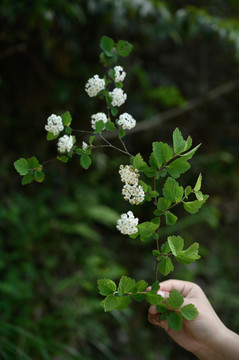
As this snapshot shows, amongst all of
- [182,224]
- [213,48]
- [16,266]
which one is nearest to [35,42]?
[16,266]

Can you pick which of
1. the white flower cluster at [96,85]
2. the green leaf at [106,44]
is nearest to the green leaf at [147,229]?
the white flower cluster at [96,85]

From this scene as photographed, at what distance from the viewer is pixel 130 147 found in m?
3.58

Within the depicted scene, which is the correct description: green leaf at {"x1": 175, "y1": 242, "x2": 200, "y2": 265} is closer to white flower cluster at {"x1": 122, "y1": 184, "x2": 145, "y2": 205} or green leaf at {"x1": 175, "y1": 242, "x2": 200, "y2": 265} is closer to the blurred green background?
white flower cluster at {"x1": 122, "y1": 184, "x2": 145, "y2": 205}

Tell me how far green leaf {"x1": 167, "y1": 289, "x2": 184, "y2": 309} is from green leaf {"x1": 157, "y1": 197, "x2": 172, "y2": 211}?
0.58 ft

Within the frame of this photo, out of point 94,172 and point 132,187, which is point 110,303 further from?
point 94,172

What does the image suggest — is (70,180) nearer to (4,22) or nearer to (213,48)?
(4,22)

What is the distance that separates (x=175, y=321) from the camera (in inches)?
30.0

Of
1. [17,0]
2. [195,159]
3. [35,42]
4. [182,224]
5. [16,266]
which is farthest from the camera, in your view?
[195,159]

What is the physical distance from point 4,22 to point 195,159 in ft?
6.74

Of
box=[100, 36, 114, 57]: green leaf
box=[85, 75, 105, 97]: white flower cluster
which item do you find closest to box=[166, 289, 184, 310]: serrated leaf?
box=[85, 75, 105, 97]: white flower cluster

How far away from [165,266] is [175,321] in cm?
12

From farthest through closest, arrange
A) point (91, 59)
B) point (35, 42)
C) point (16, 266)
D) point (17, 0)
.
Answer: point (91, 59), point (35, 42), point (16, 266), point (17, 0)

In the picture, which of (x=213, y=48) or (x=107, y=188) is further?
(x=213, y=48)

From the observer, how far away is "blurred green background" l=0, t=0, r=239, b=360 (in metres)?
2.27
